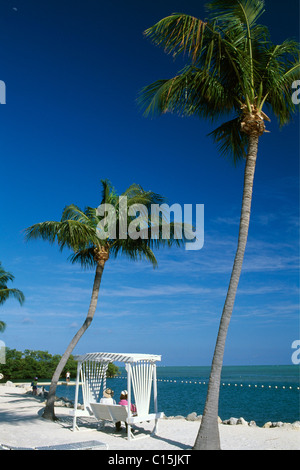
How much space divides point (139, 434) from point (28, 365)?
56.2 meters

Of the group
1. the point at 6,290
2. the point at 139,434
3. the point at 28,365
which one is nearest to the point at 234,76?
the point at 139,434

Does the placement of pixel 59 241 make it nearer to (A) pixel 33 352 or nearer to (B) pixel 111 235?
(B) pixel 111 235

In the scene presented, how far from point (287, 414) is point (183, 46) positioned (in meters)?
27.4

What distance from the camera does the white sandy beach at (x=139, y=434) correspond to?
31.4 ft

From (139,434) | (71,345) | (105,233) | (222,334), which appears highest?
(105,233)

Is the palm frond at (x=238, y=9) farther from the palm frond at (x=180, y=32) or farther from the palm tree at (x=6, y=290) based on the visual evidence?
the palm tree at (x=6, y=290)

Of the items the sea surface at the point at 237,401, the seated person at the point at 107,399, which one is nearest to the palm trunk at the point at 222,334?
the seated person at the point at 107,399

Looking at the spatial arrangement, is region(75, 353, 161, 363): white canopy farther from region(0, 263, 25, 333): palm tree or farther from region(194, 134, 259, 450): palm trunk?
region(0, 263, 25, 333): palm tree

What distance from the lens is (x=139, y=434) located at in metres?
11.1

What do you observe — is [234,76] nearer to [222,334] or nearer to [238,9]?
[238,9]

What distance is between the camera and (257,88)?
10547 millimetres

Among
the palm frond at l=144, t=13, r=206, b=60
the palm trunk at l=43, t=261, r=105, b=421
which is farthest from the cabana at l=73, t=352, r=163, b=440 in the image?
the palm frond at l=144, t=13, r=206, b=60
